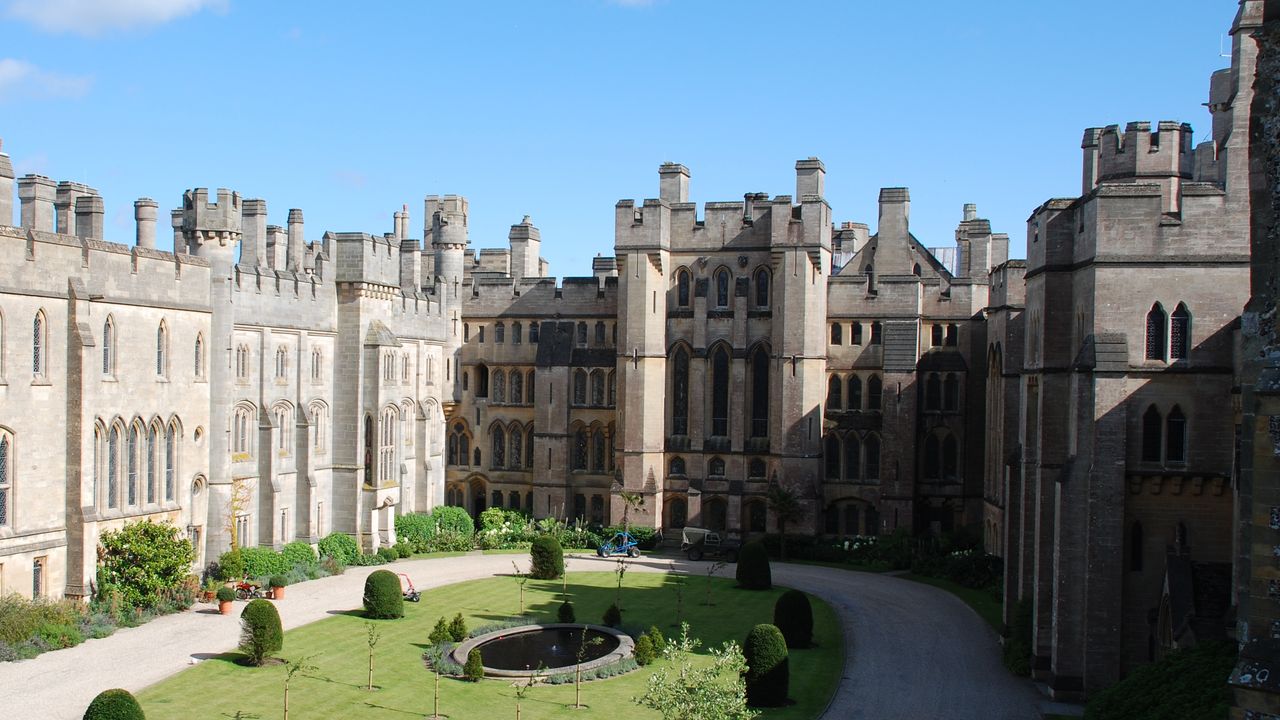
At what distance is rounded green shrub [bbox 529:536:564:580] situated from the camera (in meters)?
39.2

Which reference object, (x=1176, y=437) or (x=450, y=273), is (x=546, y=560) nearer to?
(x=450, y=273)

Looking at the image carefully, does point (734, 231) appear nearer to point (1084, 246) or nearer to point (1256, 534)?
point (1084, 246)

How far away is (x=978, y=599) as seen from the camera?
1474 inches

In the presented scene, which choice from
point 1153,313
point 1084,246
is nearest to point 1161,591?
point 1153,313

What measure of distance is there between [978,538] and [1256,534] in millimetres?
31223

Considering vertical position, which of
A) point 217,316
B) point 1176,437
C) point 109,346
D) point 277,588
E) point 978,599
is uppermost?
point 217,316

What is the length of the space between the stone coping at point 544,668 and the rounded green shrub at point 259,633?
4.52 metres

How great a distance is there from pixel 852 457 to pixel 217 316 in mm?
25805

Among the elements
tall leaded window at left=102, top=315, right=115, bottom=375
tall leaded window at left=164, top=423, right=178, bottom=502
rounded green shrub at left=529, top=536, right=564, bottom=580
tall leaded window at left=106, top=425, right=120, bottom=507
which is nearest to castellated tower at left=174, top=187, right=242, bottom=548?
tall leaded window at left=164, top=423, right=178, bottom=502

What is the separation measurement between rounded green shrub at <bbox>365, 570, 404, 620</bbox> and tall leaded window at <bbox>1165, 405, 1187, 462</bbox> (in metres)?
21.0

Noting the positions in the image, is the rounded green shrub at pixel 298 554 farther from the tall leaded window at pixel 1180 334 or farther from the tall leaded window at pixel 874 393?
the tall leaded window at pixel 1180 334

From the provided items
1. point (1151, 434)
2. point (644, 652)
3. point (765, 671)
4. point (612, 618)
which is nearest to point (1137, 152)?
point (1151, 434)

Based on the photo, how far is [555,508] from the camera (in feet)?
163

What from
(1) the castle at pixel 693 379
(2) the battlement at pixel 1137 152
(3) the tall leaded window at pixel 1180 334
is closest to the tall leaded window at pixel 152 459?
(1) the castle at pixel 693 379
